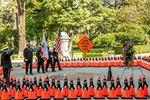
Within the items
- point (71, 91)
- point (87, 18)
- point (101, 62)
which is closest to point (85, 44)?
point (101, 62)

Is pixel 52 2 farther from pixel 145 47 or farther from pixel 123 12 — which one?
pixel 145 47

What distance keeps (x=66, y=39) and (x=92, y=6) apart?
1850 cm

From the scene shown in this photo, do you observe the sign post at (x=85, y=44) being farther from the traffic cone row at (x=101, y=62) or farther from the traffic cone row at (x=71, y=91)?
the traffic cone row at (x=71, y=91)

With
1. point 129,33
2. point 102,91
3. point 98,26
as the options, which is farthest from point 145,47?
point 102,91

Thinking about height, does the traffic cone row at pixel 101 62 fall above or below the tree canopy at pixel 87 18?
below

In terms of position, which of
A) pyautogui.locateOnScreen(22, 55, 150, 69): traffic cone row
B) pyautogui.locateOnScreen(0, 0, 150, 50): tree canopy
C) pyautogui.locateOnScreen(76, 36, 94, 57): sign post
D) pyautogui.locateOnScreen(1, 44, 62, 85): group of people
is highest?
pyautogui.locateOnScreen(0, 0, 150, 50): tree canopy

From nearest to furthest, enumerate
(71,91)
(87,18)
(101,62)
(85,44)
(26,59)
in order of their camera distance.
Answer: (71,91) → (26,59) → (85,44) → (101,62) → (87,18)

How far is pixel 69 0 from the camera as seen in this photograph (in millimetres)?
44906

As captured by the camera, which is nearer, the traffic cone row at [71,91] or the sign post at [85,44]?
the traffic cone row at [71,91]

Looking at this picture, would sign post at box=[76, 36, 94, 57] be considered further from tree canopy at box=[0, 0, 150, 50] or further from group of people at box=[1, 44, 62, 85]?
tree canopy at box=[0, 0, 150, 50]

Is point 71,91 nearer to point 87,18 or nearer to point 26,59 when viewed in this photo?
point 26,59

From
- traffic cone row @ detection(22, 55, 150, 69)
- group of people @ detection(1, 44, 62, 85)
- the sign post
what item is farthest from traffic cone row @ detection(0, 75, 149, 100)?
traffic cone row @ detection(22, 55, 150, 69)

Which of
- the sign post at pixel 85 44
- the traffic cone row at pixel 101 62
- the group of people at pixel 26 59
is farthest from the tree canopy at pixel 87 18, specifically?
the group of people at pixel 26 59

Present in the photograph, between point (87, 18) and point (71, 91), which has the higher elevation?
point (87, 18)
